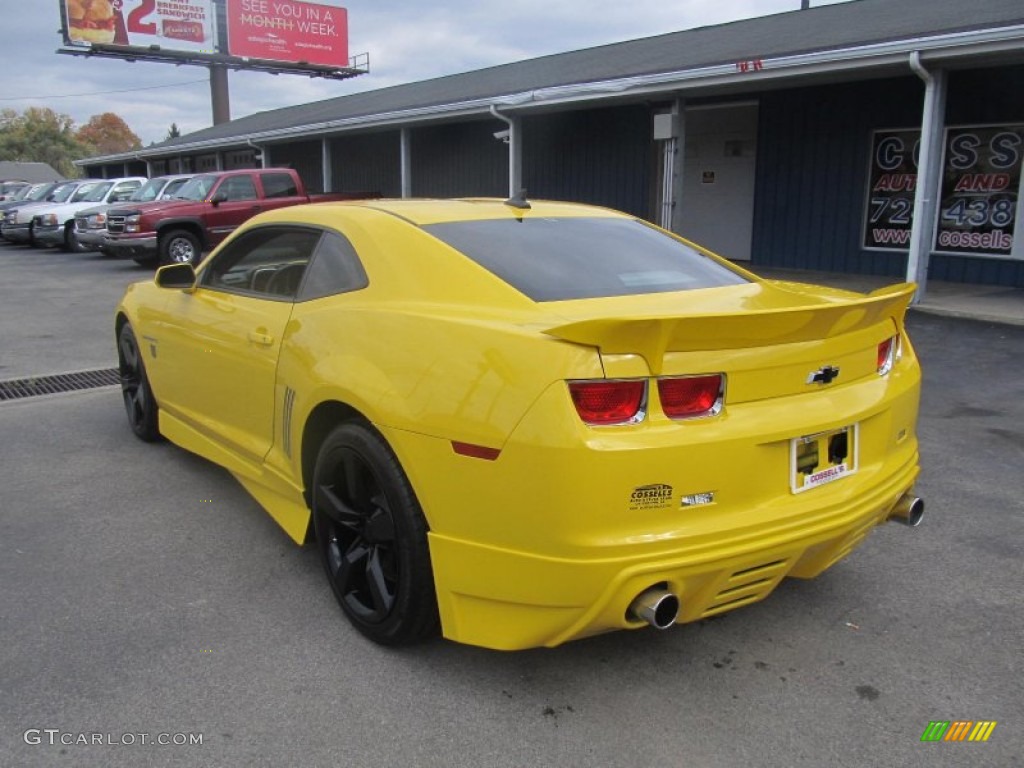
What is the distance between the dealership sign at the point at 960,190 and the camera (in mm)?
11562

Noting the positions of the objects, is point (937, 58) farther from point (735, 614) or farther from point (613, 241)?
point (735, 614)

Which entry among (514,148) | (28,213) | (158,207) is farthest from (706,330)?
(28,213)

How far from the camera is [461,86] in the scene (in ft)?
69.5

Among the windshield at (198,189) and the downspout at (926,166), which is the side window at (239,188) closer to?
the windshield at (198,189)

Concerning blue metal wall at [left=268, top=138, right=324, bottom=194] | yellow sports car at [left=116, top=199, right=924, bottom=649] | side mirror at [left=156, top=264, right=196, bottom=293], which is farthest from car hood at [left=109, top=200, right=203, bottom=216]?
yellow sports car at [left=116, top=199, right=924, bottom=649]

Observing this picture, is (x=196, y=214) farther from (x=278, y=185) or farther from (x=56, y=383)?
(x=56, y=383)

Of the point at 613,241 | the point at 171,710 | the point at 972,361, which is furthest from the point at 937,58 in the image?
the point at 171,710

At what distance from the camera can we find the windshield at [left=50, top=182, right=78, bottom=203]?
2292cm

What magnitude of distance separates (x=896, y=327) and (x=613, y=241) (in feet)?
3.78

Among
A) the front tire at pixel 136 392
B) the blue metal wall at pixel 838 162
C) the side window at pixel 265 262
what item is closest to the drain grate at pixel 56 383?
the front tire at pixel 136 392

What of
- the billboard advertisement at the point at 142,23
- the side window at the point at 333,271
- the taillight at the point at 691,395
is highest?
the billboard advertisement at the point at 142,23

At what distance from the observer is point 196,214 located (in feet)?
52.1

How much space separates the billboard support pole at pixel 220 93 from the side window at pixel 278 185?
31753 millimetres

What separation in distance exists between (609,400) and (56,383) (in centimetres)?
635
